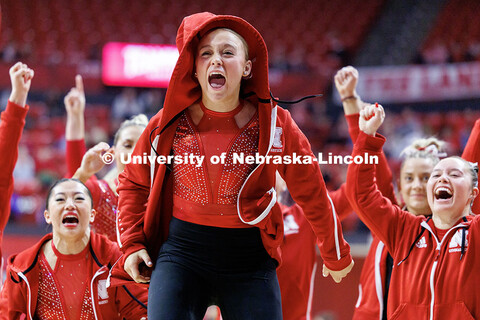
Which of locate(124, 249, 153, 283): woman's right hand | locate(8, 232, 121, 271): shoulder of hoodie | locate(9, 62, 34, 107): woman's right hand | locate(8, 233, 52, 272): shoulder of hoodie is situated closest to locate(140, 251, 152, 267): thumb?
locate(124, 249, 153, 283): woman's right hand

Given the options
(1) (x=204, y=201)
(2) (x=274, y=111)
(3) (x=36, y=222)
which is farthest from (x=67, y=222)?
(3) (x=36, y=222)

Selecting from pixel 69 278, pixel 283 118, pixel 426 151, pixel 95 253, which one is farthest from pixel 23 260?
pixel 426 151

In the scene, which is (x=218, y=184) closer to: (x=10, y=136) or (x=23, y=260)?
(x=23, y=260)

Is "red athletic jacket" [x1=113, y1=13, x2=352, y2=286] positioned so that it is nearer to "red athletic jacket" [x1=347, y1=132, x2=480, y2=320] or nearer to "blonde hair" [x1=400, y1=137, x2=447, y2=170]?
"red athletic jacket" [x1=347, y1=132, x2=480, y2=320]

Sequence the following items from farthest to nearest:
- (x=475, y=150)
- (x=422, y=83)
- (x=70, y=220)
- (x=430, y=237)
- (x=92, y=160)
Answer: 1. (x=422, y=83)
2. (x=92, y=160)
3. (x=475, y=150)
4. (x=70, y=220)
5. (x=430, y=237)

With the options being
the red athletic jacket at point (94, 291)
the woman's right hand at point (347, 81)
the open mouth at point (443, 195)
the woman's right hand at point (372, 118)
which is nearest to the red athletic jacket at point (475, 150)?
the open mouth at point (443, 195)

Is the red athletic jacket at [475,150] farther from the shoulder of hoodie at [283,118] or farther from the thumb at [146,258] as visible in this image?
the thumb at [146,258]

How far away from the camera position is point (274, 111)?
254cm

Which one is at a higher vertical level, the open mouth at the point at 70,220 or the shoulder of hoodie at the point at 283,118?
the shoulder of hoodie at the point at 283,118

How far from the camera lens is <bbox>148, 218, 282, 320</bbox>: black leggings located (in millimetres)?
2275

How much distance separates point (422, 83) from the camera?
1151cm

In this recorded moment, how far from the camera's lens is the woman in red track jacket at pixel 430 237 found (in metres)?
2.95

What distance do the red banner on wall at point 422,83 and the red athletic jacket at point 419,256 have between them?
337 inches

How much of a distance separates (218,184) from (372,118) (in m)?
0.98
